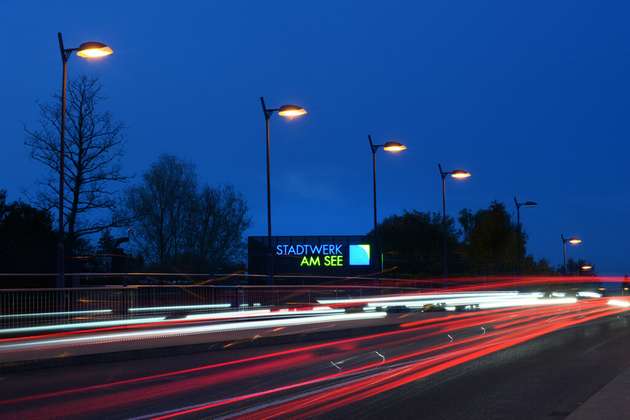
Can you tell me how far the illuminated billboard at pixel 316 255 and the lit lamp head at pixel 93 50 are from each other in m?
50.3

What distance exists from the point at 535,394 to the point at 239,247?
45.7m

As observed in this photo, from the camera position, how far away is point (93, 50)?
65.9 feet

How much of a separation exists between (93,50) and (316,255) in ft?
174

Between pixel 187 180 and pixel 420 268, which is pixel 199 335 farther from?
pixel 420 268

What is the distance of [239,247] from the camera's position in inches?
2238

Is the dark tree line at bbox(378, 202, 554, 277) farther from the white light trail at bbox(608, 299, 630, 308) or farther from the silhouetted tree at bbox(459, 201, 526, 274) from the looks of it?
the white light trail at bbox(608, 299, 630, 308)

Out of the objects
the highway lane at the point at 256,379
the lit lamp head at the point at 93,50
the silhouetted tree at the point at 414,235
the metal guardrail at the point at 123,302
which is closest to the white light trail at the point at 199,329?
the metal guardrail at the point at 123,302

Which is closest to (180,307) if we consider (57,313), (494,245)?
(57,313)

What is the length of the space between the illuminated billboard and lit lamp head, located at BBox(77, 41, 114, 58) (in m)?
50.3

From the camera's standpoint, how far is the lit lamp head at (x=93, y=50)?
2005 centimetres

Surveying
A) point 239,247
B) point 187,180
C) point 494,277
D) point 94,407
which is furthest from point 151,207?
point 94,407

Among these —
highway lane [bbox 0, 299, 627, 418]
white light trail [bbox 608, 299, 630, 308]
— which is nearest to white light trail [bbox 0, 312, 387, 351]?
highway lane [bbox 0, 299, 627, 418]

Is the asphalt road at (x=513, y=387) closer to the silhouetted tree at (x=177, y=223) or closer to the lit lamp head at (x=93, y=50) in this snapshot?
the lit lamp head at (x=93, y=50)

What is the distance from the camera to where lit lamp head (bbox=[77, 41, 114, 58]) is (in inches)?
789
